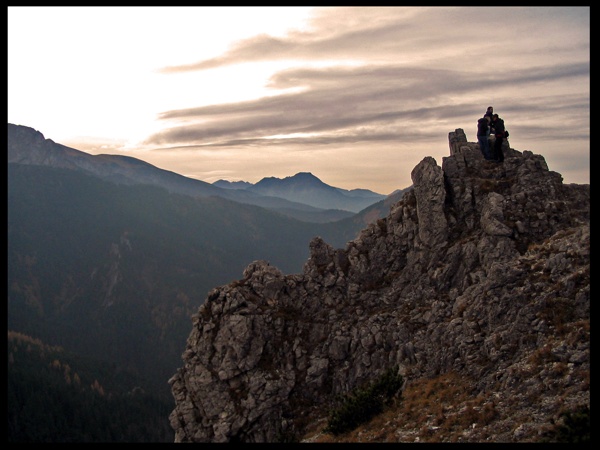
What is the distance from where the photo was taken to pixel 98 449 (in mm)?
19844

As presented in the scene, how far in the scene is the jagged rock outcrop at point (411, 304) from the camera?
39625 millimetres

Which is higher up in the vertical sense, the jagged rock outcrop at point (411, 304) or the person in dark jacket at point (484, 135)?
the person in dark jacket at point (484, 135)

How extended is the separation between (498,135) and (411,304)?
23427 millimetres

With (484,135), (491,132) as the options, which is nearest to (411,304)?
(484,135)

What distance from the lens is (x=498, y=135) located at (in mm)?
54406

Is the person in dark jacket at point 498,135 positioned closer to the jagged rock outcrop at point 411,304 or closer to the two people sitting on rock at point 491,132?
the two people sitting on rock at point 491,132

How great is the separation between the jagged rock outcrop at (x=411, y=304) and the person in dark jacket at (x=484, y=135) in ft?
5.97

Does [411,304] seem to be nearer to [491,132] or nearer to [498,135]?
[498,135]

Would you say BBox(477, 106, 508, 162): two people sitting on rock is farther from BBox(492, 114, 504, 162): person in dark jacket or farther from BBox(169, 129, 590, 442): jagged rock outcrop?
BBox(169, 129, 590, 442): jagged rock outcrop

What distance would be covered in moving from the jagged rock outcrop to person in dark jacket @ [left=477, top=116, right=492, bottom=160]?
182 centimetres

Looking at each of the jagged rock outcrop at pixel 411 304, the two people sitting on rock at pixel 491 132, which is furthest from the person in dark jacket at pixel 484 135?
the jagged rock outcrop at pixel 411 304

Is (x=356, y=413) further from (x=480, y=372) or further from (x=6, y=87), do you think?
(x=6, y=87)
